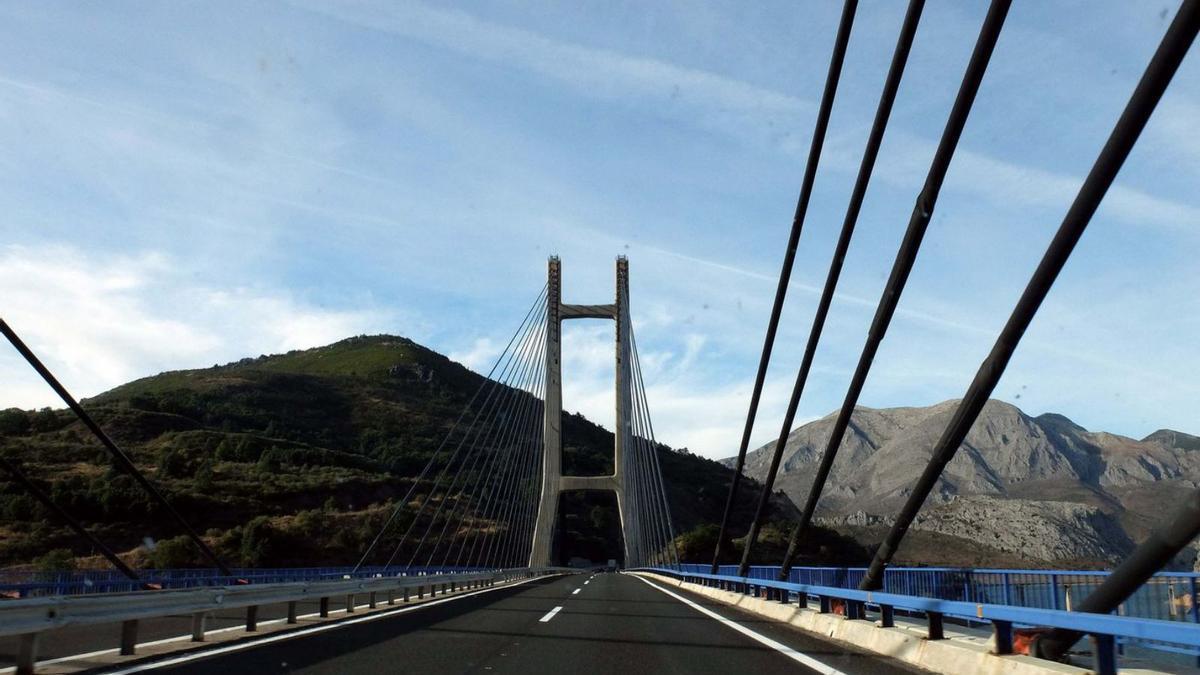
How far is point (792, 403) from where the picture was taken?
601 inches

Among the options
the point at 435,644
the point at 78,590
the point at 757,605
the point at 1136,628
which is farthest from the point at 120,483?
the point at 1136,628

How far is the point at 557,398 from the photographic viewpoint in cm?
5641

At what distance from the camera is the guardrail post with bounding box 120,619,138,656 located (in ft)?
30.5

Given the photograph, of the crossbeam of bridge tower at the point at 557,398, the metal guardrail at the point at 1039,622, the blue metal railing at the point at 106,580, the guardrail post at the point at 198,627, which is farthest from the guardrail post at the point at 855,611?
the crossbeam of bridge tower at the point at 557,398

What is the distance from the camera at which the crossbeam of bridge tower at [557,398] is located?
185 ft

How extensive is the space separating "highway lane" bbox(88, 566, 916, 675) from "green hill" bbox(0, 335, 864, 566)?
139ft

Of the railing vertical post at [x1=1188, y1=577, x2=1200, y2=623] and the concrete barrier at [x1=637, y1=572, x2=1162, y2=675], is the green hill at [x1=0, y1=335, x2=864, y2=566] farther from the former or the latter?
the railing vertical post at [x1=1188, y1=577, x2=1200, y2=623]

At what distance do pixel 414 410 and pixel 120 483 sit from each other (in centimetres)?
6006

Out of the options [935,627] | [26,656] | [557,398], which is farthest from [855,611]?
[557,398]

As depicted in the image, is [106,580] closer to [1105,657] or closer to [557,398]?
[1105,657]

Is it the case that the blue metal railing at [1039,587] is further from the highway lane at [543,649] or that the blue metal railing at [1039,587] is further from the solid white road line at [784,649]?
the highway lane at [543,649]

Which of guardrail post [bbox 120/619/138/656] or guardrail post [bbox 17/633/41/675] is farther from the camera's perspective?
guardrail post [bbox 120/619/138/656]

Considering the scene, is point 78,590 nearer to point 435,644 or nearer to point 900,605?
point 435,644

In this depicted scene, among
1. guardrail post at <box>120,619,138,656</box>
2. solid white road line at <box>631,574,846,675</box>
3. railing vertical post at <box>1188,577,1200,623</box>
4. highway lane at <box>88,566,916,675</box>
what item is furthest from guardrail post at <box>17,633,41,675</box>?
railing vertical post at <box>1188,577,1200,623</box>
